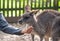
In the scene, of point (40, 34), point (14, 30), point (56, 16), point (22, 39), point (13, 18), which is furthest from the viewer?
point (13, 18)

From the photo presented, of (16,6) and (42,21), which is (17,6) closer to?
(16,6)

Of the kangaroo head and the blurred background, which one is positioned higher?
the kangaroo head

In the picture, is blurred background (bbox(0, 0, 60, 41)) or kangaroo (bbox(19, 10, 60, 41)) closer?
kangaroo (bbox(19, 10, 60, 41))

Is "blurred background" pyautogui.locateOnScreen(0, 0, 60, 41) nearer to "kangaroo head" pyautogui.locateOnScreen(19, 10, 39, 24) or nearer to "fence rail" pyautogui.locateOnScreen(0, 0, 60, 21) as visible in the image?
"fence rail" pyautogui.locateOnScreen(0, 0, 60, 21)

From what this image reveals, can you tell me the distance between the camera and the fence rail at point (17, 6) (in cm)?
1191

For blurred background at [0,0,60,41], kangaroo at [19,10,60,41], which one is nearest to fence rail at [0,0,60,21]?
blurred background at [0,0,60,41]

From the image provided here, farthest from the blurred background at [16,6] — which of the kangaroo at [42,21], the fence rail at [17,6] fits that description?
the kangaroo at [42,21]

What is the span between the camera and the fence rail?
39.1ft

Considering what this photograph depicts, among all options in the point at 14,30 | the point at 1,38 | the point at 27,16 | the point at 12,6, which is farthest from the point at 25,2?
the point at 14,30

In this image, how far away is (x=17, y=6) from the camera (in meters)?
12.0

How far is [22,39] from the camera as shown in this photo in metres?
7.76

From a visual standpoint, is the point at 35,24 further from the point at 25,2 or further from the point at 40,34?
the point at 25,2

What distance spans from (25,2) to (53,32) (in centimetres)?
635

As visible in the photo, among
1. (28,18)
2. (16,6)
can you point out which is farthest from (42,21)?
(16,6)
